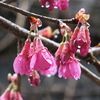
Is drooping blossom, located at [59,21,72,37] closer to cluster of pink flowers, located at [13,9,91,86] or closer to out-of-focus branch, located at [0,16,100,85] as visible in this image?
A: cluster of pink flowers, located at [13,9,91,86]

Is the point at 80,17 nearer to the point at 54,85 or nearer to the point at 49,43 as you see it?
the point at 49,43

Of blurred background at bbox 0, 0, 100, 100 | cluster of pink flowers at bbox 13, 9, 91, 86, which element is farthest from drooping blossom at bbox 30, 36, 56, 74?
blurred background at bbox 0, 0, 100, 100

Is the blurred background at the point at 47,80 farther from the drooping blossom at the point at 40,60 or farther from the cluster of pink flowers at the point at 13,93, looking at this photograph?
the drooping blossom at the point at 40,60

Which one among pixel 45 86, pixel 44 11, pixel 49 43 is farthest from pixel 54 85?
pixel 49 43

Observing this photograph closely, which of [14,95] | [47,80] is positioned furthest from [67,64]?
[47,80]

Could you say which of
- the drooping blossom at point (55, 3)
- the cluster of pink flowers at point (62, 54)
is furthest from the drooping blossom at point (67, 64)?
the drooping blossom at point (55, 3)

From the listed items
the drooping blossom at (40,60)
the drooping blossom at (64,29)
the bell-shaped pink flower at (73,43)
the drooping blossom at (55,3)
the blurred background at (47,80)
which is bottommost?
the blurred background at (47,80)

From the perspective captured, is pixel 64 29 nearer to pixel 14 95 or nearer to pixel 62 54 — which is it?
pixel 62 54
